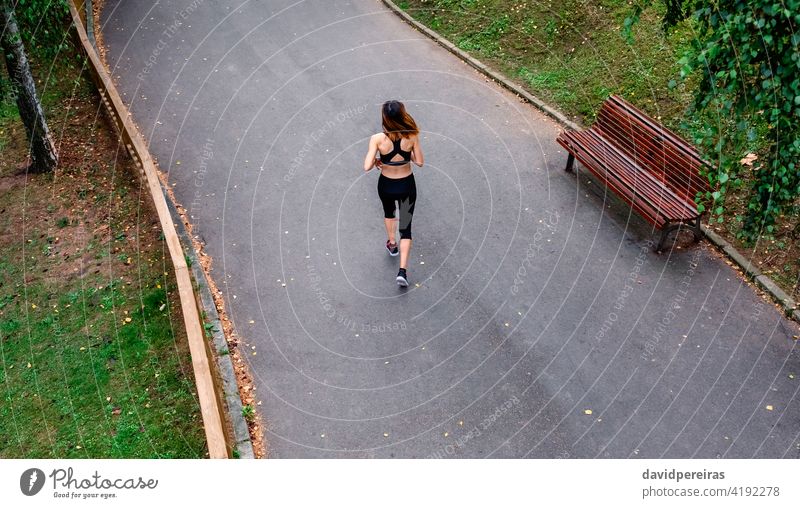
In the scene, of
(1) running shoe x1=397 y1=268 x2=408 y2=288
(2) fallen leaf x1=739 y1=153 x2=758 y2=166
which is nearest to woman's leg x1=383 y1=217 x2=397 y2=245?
(1) running shoe x1=397 y1=268 x2=408 y2=288

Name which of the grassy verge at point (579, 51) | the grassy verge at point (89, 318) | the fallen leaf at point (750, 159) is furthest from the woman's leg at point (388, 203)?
the fallen leaf at point (750, 159)

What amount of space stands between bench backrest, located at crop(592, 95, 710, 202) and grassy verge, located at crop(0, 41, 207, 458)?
20.0ft

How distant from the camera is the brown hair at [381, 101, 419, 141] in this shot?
7367 millimetres

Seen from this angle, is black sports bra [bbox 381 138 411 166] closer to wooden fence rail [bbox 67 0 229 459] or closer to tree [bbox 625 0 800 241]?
wooden fence rail [bbox 67 0 229 459]

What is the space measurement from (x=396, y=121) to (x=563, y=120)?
14.5 ft

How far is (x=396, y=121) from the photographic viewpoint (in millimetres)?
7426

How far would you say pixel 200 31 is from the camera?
576 inches

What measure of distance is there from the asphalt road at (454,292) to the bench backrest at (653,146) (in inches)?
28.5

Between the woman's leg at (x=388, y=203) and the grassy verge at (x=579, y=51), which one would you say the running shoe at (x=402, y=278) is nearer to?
the woman's leg at (x=388, y=203)

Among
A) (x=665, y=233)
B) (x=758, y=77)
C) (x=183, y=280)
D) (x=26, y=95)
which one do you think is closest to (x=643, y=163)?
(x=665, y=233)

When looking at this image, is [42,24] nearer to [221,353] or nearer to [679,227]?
[221,353]
